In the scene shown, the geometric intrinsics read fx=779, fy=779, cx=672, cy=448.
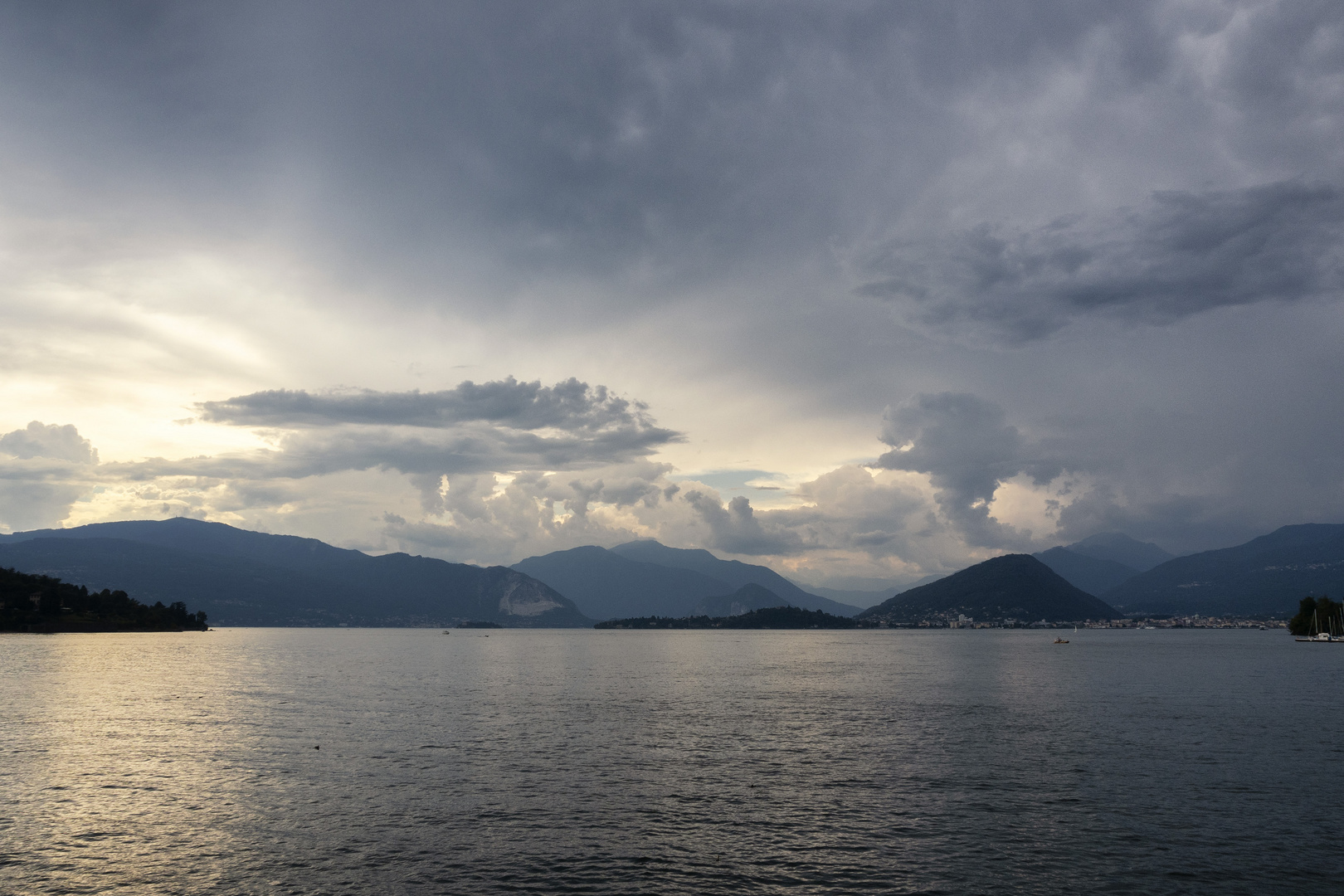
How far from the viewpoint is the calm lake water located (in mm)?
36938

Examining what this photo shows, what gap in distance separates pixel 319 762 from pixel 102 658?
170m

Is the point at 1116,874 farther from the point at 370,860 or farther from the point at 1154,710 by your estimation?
the point at 1154,710

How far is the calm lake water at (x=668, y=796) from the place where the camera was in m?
36.9

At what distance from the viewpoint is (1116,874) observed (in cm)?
3694

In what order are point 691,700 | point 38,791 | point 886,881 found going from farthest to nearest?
point 691,700, point 38,791, point 886,881

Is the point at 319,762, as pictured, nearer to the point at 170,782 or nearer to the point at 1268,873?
the point at 170,782

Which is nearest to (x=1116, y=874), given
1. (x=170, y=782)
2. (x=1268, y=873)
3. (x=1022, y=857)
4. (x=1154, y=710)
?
(x=1022, y=857)

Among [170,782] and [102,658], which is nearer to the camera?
[170,782]

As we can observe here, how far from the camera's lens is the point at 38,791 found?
52.2m

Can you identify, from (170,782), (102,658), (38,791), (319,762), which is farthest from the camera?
(102,658)

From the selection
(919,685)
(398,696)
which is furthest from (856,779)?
(919,685)

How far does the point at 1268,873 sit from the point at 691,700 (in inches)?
3148

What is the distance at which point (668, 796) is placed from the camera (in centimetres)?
5216

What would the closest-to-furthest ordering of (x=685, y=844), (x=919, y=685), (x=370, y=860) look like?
(x=370, y=860), (x=685, y=844), (x=919, y=685)
